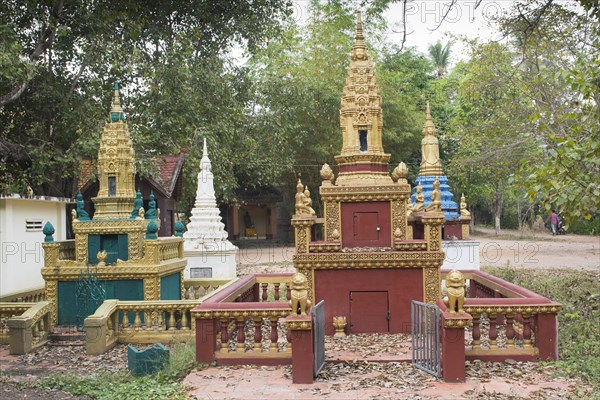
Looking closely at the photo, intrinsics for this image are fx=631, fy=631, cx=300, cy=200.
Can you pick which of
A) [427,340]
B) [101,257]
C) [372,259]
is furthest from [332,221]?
[101,257]

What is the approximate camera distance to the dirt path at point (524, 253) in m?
27.9

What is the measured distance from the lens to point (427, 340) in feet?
28.2

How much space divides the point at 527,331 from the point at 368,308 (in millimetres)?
2890

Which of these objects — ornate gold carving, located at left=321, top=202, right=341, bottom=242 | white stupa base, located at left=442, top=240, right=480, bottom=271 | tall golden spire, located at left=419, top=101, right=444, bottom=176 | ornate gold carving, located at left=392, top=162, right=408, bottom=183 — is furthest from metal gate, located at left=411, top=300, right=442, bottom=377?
tall golden spire, located at left=419, top=101, right=444, bottom=176

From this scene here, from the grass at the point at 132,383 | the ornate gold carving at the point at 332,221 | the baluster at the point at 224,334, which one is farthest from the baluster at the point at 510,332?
the grass at the point at 132,383

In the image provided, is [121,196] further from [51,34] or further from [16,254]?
[51,34]

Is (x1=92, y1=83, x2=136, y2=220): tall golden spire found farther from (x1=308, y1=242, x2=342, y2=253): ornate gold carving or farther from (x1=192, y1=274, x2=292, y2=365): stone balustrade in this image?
(x1=192, y1=274, x2=292, y2=365): stone balustrade

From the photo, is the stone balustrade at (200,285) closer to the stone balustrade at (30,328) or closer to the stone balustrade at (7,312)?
the stone balustrade at (30,328)

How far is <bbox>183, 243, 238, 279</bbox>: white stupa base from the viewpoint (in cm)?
2159

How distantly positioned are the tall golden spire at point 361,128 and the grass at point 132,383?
4.64 m

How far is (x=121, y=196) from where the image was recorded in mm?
14094

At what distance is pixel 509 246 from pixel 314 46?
17765mm

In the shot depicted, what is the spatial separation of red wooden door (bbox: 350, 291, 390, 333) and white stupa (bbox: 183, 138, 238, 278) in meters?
11.0

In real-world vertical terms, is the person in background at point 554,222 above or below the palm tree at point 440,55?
below
